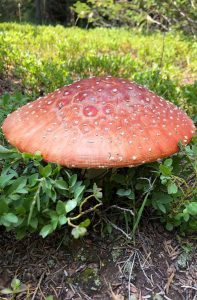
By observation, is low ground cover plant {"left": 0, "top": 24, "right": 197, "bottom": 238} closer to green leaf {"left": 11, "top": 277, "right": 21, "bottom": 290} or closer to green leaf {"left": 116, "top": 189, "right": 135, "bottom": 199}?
green leaf {"left": 116, "top": 189, "right": 135, "bottom": 199}

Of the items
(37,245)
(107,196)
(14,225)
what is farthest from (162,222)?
(14,225)

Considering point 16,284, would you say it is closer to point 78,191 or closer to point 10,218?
point 10,218

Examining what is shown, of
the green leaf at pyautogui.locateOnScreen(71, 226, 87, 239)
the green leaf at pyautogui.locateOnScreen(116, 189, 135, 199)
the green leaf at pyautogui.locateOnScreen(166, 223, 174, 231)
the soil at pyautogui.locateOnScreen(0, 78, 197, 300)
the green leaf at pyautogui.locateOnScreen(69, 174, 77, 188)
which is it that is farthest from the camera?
the green leaf at pyautogui.locateOnScreen(166, 223, 174, 231)

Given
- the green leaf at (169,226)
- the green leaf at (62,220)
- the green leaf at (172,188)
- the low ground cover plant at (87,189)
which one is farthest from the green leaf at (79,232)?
the green leaf at (169,226)

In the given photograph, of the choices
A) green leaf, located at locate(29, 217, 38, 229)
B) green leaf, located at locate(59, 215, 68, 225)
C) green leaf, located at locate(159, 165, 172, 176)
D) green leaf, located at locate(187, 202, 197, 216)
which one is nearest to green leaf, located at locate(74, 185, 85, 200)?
green leaf, located at locate(59, 215, 68, 225)

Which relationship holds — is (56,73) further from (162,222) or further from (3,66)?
(162,222)

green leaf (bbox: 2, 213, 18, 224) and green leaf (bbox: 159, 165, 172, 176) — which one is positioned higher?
green leaf (bbox: 159, 165, 172, 176)

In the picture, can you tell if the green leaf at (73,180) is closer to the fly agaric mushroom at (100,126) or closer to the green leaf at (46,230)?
the fly agaric mushroom at (100,126)
